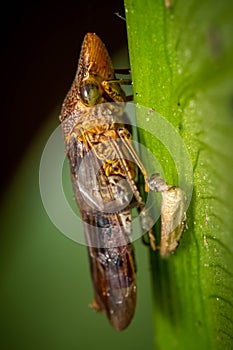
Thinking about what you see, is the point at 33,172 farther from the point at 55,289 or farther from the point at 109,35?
the point at 109,35

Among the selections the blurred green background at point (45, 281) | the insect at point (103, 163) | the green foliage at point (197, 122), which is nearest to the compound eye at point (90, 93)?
the insect at point (103, 163)

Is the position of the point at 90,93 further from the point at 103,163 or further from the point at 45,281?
Result: the point at 45,281

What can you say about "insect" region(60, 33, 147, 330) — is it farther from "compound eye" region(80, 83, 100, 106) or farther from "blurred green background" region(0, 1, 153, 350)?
"blurred green background" region(0, 1, 153, 350)

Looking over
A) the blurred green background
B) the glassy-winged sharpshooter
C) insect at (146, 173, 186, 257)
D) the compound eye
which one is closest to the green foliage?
insect at (146, 173, 186, 257)

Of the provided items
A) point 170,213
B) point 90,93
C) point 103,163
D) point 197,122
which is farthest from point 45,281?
point 197,122

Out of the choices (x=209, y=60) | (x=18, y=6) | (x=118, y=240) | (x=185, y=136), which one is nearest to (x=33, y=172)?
(x=118, y=240)

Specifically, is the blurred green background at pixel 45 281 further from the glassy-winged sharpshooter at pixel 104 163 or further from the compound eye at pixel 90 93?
the compound eye at pixel 90 93
